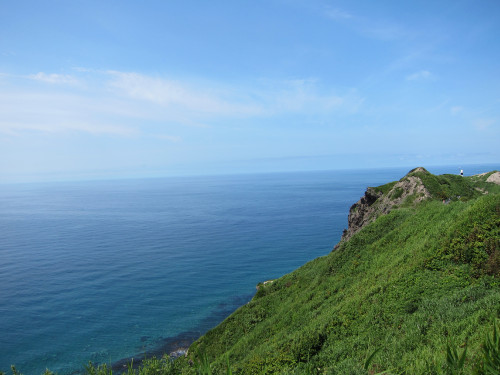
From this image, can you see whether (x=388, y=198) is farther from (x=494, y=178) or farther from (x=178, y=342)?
(x=178, y=342)

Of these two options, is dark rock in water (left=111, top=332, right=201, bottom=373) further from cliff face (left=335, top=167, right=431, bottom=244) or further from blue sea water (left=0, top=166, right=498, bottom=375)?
A: cliff face (left=335, top=167, right=431, bottom=244)

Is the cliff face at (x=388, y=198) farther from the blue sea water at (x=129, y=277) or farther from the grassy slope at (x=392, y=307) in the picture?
the blue sea water at (x=129, y=277)

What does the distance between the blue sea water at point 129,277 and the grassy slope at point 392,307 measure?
43.2 feet

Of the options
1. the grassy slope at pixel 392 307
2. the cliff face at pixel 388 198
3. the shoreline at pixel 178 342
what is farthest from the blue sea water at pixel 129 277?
the cliff face at pixel 388 198

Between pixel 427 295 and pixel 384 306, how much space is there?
286cm

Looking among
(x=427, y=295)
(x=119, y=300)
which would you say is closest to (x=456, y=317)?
(x=427, y=295)

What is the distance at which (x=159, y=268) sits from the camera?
272ft

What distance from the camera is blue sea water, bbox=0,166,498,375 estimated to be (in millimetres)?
49031

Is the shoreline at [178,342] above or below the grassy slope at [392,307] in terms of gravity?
below

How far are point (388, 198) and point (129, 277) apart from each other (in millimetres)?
65375

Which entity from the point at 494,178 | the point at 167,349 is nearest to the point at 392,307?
the point at 167,349

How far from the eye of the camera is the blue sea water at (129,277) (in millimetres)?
49031

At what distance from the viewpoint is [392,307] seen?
19859 millimetres

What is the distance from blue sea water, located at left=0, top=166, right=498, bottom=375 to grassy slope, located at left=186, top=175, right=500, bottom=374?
43.2ft
